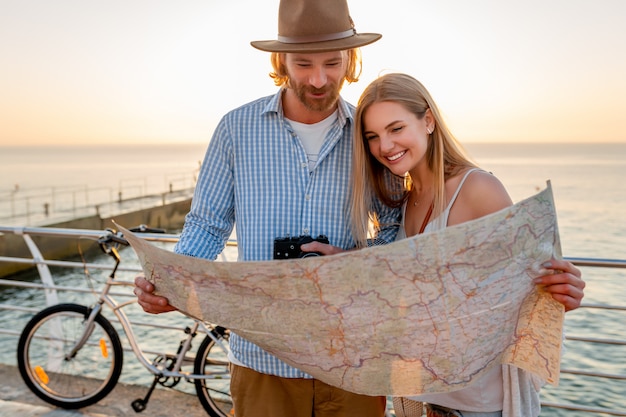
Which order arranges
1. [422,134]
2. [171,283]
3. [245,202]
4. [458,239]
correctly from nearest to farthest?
[458,239], [171,283], [422,134], [245,202]

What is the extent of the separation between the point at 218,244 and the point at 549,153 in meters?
177

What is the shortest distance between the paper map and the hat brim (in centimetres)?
64

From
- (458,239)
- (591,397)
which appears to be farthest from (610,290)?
(458,239)

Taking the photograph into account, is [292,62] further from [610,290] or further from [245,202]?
[610,290]

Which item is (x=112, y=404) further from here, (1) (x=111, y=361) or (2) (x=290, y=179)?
(2) (x=290, y=179)

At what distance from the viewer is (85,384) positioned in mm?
3324

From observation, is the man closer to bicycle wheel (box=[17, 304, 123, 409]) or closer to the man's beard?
the man's beard

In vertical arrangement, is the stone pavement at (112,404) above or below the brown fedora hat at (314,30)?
below

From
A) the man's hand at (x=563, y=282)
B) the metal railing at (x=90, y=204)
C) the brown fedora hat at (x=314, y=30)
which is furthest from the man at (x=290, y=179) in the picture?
the metal railing at (x=90, y=204)

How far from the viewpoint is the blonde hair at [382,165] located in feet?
5.04

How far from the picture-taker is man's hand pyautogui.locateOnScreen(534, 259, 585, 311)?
4.08 ft

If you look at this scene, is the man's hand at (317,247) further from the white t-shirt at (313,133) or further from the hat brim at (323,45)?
the hat brim at (323,45)

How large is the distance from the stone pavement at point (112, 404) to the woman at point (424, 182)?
6.01ft

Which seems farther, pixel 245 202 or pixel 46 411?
pixel 46 411
